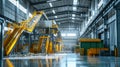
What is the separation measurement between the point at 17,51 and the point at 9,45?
31.8ft

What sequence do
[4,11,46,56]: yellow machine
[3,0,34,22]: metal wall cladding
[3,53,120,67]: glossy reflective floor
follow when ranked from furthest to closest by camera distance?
[3,0,34,22]: metal wall cladding < [4,11,46,56]: yellow machine < [3,53,120,67]: glossy reflective floor

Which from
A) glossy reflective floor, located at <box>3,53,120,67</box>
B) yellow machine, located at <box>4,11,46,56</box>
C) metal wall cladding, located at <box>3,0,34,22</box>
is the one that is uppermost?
metal wall cladding, located at <box>3,0,34,22</box>

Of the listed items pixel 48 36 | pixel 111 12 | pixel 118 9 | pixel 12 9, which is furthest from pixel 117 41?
pixel 12 9

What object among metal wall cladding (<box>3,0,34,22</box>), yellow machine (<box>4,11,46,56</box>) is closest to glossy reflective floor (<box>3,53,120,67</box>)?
yellow machine (<box>4,11,46,56</box>)

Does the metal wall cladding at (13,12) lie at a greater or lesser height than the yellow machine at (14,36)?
greater

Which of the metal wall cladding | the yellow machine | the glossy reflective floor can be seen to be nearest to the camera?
the glossy reflective floor

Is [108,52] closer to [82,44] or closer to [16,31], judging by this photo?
[82,44]

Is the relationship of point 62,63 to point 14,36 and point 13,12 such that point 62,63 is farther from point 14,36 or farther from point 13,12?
point 13,12

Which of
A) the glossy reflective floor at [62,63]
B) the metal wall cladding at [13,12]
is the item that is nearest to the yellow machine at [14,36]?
the metal wall cladding at [13,12]

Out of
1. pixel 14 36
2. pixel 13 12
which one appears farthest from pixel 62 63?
pixel 13 12

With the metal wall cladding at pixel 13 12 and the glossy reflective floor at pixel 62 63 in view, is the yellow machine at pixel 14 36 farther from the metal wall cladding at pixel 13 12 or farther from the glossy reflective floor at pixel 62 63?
the glossy reflective floor at pixel 62 63

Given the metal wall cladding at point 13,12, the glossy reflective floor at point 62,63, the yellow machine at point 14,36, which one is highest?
the metal wall cladding at point 13,12

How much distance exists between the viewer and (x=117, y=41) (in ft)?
99.2

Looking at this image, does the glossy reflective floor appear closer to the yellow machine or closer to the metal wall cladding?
the yellow machine
